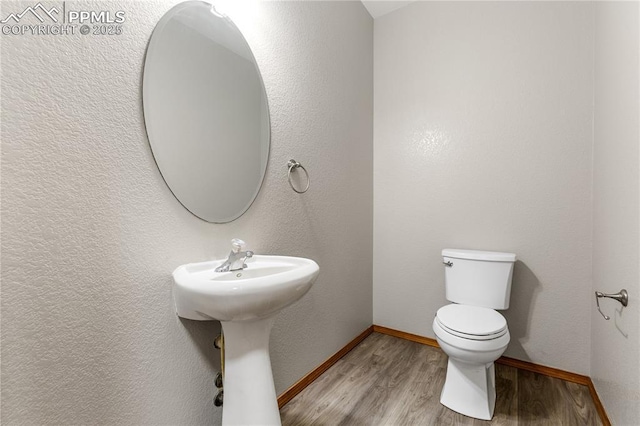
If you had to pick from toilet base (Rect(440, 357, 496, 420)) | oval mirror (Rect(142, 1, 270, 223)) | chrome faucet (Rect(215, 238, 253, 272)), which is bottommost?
toilet base (Rect(440, 357, 496, 420))

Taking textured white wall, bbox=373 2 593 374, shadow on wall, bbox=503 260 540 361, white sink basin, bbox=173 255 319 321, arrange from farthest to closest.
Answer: shadow on wall, bbox=503 260 540 361 < textured white wall, bbox=373 2 593 374 < white sink basin, bbox=173 255 319 321

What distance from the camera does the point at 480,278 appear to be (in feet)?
5.79

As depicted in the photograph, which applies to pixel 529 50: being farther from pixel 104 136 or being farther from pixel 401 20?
pixel 104 136

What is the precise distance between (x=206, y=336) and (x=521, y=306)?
1.87 metres

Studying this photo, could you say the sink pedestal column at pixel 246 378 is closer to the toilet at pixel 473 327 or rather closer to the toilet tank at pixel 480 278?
the toilet at pixel 473 327

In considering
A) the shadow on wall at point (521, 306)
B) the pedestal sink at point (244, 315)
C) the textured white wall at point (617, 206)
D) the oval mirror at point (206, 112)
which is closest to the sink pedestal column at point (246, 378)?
the pedestal sink at point (244, 315)

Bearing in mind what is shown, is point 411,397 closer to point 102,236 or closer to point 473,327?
point 473,327

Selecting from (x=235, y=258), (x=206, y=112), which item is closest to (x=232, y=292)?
(x=235, y=258)

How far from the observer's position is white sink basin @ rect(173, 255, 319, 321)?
0.88 meters

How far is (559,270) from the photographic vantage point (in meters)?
1.75

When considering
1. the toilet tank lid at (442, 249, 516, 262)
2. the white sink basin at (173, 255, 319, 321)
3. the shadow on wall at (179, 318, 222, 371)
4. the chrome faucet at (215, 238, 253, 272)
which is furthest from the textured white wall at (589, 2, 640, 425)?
the shadow on wall at (179, 318, 222, 371)

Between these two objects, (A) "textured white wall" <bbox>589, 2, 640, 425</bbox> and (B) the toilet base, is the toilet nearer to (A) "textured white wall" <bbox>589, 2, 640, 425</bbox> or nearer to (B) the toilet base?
(B) the toilet base

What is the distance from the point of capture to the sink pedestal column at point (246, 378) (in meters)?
1.03

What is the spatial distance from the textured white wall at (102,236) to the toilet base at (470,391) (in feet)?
2.86
